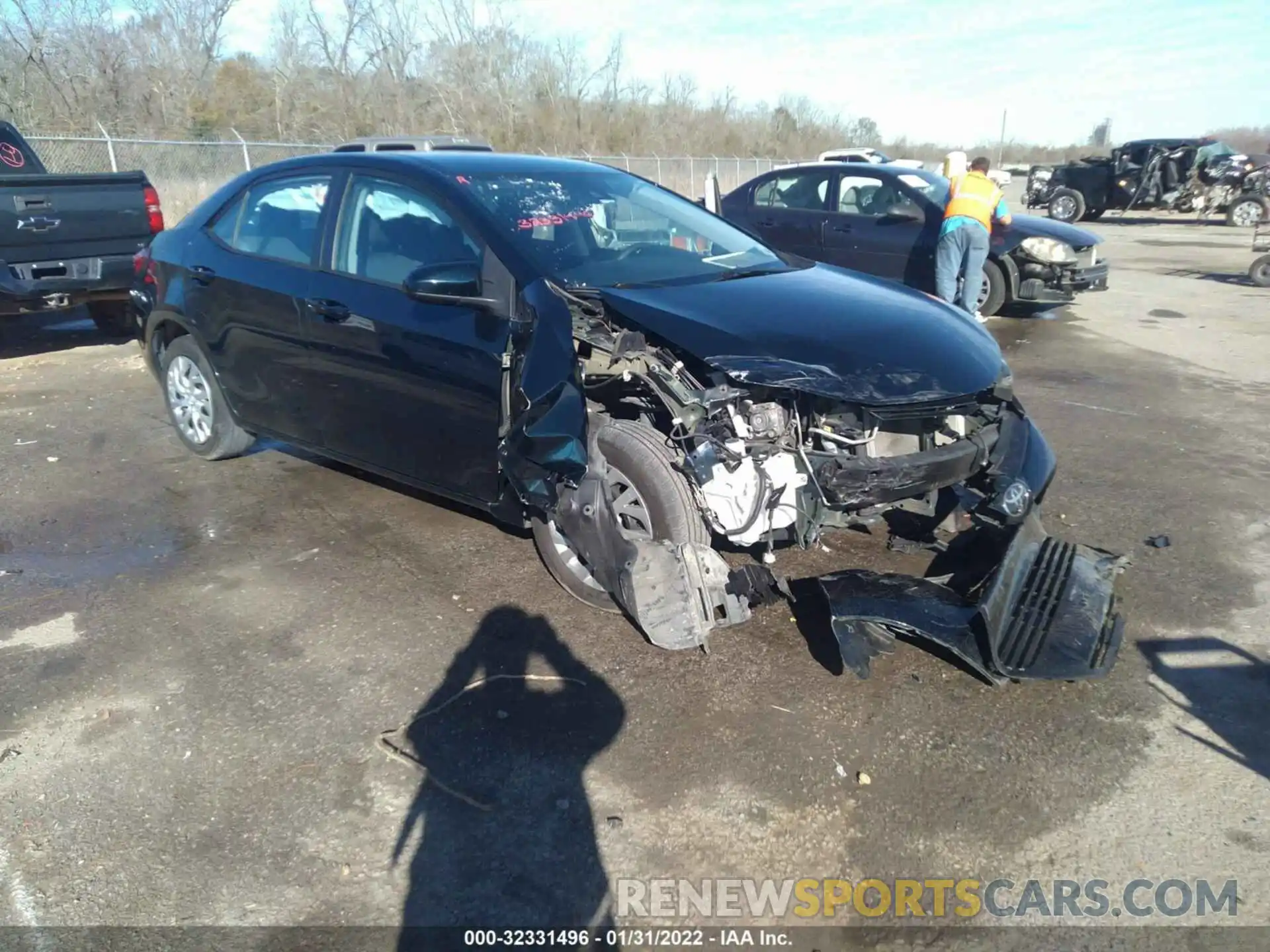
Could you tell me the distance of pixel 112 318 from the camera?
984 centimetres

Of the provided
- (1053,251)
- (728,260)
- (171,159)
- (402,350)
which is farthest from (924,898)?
(171,159)

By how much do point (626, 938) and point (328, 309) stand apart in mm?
3081

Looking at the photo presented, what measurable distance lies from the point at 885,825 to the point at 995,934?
42 cm

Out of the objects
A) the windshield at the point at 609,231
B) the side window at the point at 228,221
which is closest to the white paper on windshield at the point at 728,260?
the windshield at the point at 609,231

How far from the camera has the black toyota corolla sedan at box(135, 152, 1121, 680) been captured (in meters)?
3.40

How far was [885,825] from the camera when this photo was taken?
2660 millimetres

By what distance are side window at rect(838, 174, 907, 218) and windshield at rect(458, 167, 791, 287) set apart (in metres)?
5.32

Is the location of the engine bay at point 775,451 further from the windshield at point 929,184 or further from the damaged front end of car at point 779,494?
the windshield at point 929,184

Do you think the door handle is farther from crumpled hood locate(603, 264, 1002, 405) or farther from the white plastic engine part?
the white plastic engine part

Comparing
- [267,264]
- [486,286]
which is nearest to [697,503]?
[486,286]

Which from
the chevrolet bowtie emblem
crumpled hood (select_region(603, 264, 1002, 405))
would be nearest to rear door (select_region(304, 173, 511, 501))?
crumpled hood (select_region(603, 264, 1002, 405))

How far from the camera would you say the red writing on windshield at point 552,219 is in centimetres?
398

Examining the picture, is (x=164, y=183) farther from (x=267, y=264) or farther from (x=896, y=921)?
(x=896, y=921)

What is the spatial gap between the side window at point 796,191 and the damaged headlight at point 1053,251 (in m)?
2.21
